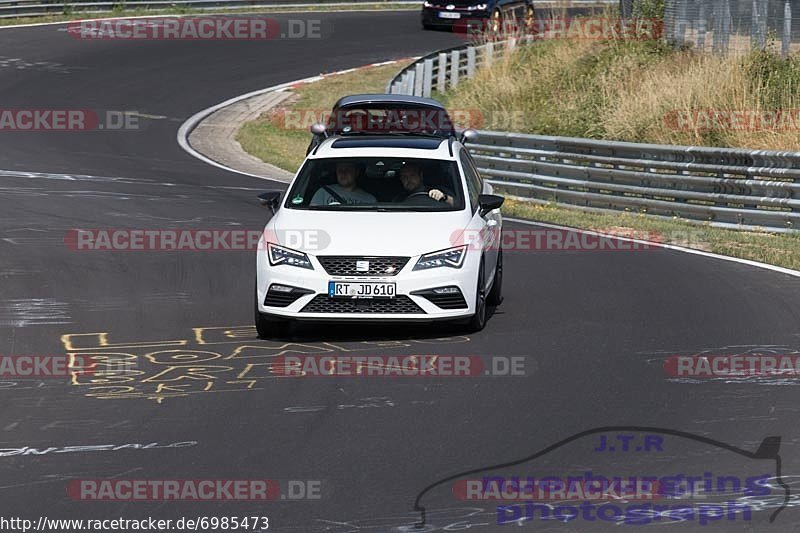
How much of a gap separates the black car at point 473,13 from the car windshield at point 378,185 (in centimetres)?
3122

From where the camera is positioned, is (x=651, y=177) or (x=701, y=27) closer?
(x=651, y=177)

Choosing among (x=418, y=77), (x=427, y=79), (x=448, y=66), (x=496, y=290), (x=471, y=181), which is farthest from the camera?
(x=448, y=66)

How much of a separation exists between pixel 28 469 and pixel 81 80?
29.3m

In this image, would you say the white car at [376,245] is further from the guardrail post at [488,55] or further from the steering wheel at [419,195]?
the guardrail post at [488,55]

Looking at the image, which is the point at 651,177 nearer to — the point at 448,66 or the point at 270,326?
the point at 270,326

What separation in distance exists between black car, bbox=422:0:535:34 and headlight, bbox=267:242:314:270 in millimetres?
32657

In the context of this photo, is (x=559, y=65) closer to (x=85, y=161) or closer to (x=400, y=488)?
(x=85, y=161)

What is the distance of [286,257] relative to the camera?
37.7 ft

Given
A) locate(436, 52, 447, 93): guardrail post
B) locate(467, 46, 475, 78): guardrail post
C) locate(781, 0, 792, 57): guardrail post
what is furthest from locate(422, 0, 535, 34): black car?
locate(781, 0, 792, 57): guardrail post

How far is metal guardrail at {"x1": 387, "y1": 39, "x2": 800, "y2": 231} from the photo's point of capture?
18.8m

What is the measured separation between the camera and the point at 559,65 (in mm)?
32469

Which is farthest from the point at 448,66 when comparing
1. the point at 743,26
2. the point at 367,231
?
the point at 367,231

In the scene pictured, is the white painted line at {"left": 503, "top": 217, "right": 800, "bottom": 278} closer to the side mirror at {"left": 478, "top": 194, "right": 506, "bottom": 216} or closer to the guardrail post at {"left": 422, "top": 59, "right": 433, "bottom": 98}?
the side mirror at {"left": 478, "top": 194, "right": 506, "bottom": 216}

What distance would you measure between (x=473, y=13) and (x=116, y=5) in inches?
452
